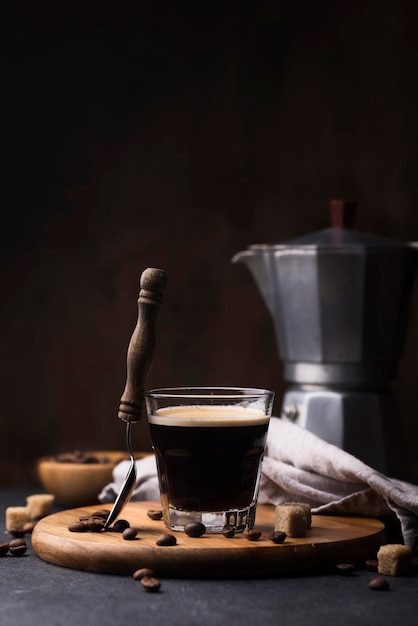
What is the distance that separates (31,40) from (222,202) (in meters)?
0.61

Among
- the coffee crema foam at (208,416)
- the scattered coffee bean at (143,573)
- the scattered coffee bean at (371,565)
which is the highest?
the coffee crema foam at (208,416)

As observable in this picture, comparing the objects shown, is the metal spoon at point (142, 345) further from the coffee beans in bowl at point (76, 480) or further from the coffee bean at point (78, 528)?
the coffee beans in bowl at point (76, 480)

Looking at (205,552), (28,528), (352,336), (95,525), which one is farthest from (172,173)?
(205,552)

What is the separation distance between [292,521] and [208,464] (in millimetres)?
131

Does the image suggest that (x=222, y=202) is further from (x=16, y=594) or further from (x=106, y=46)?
(x=16, y=594)

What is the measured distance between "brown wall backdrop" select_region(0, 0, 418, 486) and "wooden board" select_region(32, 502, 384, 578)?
3.58ft

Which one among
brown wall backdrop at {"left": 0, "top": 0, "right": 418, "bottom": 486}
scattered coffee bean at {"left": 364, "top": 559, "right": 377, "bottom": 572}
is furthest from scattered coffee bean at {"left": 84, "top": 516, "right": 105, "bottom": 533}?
brown wall backdrop at {"left": 0, "top": 0, "right": 418, "bottom": 486}

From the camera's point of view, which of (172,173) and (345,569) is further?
(172,173)

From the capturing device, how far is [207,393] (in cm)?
137

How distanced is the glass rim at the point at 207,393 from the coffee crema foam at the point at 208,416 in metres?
0.02

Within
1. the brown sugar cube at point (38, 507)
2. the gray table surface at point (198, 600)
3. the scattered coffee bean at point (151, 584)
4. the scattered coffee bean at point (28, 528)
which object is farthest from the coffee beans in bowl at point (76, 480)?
the scattered coffee bean at point (151, 584)

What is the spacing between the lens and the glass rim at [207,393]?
129 cm

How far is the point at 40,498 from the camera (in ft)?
5.18

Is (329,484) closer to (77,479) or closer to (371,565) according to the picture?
(371,565)
